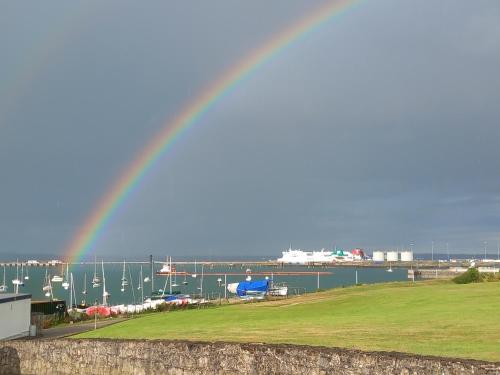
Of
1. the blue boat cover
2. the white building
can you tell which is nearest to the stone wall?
the white building

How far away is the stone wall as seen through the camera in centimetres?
1390

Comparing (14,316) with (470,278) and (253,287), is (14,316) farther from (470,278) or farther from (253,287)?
(253,287)

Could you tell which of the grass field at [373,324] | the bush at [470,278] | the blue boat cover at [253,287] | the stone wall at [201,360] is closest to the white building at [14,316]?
the grass field at [373,324]

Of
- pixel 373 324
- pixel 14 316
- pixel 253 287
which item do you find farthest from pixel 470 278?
pixel 253 287

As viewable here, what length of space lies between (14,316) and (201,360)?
20227 mm

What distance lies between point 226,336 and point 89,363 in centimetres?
606

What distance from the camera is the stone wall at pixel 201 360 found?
1390 centimetres

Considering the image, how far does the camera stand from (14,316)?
1330 inches

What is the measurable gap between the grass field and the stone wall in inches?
144

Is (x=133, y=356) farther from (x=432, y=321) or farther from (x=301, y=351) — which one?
(x=432, y=321)

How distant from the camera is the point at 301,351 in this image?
626 inches

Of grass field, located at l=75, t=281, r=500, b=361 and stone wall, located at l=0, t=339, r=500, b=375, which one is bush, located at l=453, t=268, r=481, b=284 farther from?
stone wall, located at l=0, t=339, r=500, b=375

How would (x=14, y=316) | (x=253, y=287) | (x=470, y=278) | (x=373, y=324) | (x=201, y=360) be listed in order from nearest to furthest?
1. (x=201, y=360)
2. (x=373, y=324)
3. (x=14, y=316)
4. (x=470, y=278)
5. (x=253, y=287)

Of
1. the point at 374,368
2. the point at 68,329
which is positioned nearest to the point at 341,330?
the point at 374,368
